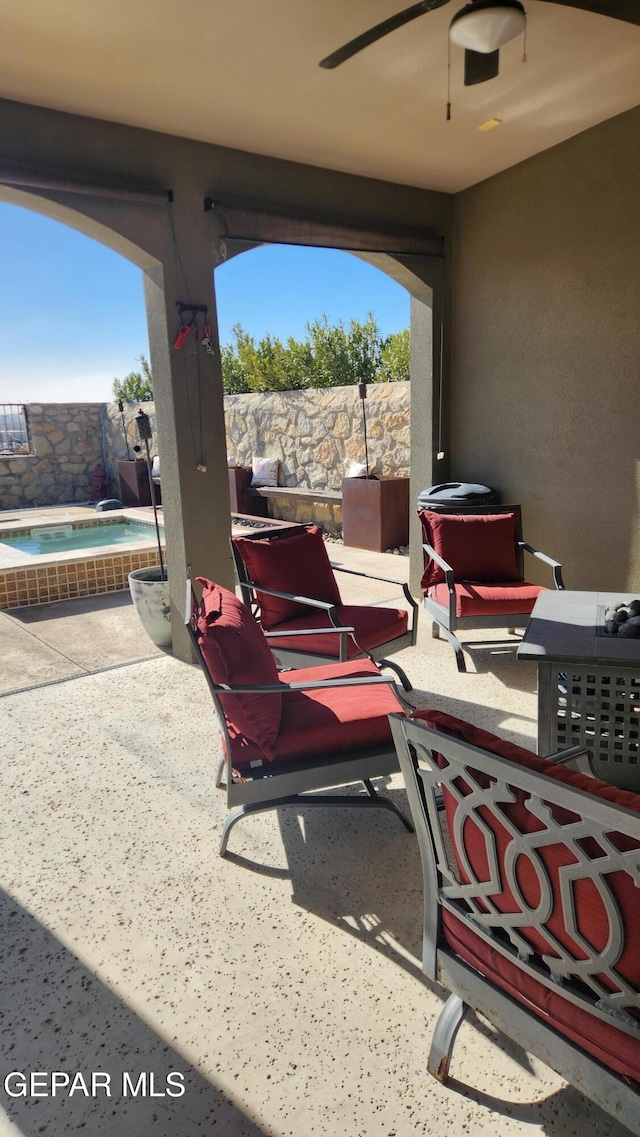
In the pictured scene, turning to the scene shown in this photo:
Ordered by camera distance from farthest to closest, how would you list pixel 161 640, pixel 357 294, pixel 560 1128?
pixel 357 294
pixel 161 640
pixel 560 1128

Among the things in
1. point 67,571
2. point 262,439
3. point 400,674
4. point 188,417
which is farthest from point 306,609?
point 262,439

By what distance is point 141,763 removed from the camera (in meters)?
2.85

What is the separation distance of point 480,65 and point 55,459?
11.8 meters

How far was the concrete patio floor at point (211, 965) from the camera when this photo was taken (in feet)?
4.61

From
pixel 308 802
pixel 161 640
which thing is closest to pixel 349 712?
pixel 308 802

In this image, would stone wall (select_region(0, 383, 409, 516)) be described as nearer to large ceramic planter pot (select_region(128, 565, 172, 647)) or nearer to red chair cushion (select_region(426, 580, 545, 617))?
red chair cushion (select_region(426, 580, 545, 617))

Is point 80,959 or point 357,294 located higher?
point 357,294

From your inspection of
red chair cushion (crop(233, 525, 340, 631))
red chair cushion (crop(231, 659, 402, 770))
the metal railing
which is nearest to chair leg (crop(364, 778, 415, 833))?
red chair cushion (crop(231, 659, 402, 770))

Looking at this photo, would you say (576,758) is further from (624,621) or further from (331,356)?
(331,356)

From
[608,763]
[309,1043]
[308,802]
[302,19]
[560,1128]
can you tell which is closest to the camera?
[560,1128]

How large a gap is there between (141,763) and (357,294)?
21385 millimetres

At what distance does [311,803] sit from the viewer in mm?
2240

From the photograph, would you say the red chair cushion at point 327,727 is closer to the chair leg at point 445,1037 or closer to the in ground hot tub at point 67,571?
the chair leg at point 445,1037

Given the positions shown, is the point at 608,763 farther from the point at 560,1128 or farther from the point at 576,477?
the point at 576,477
